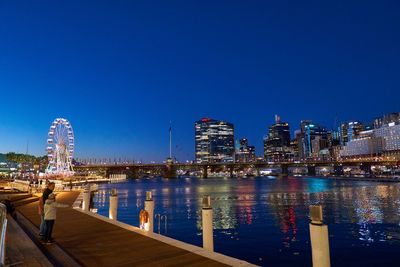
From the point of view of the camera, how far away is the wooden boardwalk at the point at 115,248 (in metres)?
9.26

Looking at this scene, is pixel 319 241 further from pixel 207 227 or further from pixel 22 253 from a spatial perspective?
pixel 22 253

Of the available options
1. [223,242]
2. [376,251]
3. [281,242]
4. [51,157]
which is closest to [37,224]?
[223,242]

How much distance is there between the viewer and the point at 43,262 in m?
8.98

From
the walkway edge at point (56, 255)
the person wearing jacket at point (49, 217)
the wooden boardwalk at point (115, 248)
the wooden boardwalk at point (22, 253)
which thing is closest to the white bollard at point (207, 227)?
the wooden boardwalk at point (115, 248)

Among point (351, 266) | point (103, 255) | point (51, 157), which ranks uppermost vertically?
point (51, 157)

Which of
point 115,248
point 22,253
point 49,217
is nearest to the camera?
point 22,253

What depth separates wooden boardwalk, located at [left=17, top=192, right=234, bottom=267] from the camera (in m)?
9.26

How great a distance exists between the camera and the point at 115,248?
36.0ft

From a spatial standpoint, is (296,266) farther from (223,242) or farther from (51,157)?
(51,157)

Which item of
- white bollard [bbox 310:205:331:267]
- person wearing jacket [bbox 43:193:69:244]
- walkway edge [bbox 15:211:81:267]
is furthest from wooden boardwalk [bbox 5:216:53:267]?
white bollard [bbox 310:205:331:267]

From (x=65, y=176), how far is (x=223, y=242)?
94321 mm

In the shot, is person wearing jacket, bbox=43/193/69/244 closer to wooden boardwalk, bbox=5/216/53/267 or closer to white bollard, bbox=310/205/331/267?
wooden boardwalk, bbox=5/216/53/267

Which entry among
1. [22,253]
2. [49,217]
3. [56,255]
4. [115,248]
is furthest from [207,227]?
[49,217]

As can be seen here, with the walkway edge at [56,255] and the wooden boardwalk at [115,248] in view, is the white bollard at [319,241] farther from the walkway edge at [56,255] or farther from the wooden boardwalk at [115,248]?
the walkway edge at [56,255]
